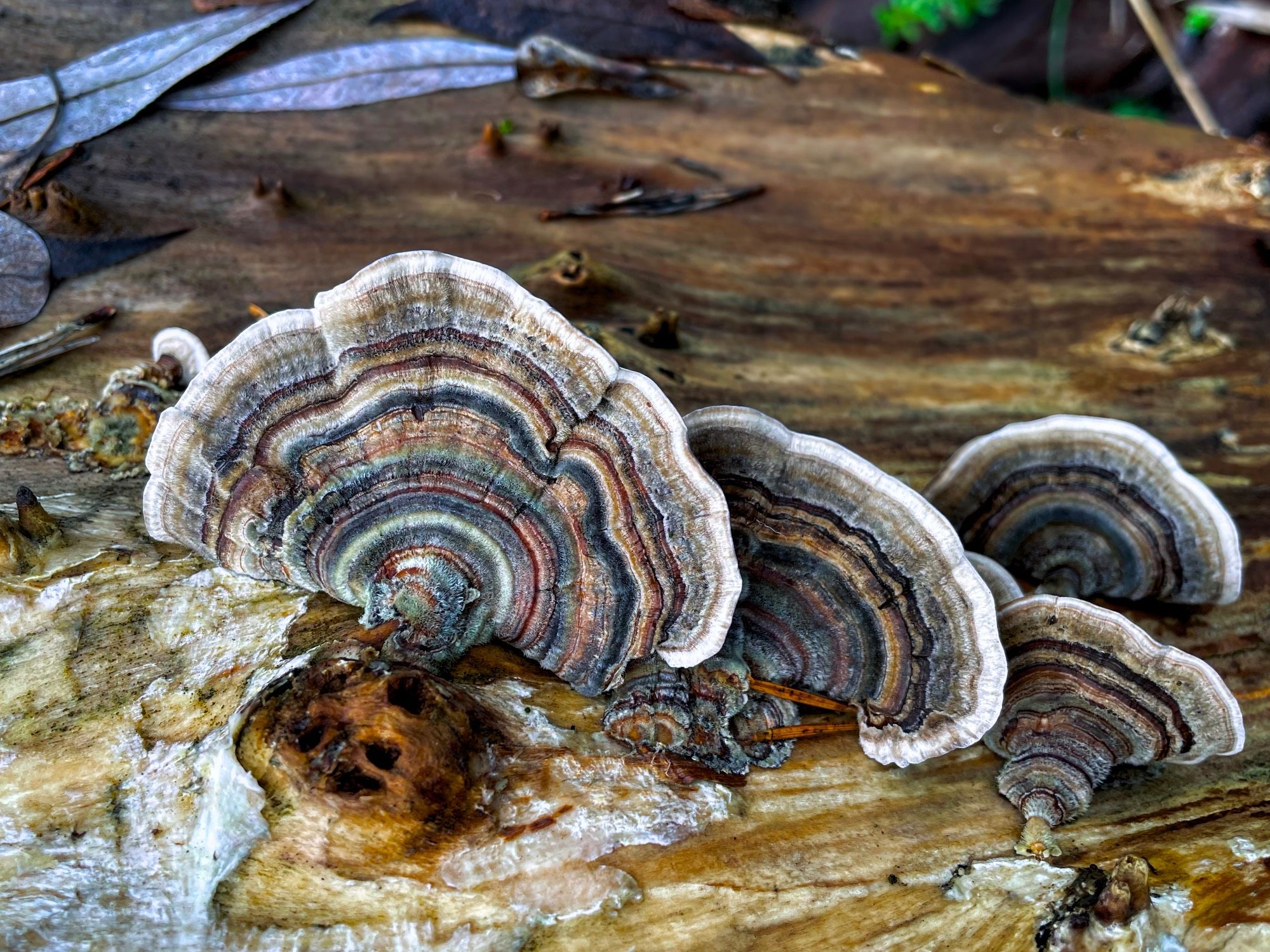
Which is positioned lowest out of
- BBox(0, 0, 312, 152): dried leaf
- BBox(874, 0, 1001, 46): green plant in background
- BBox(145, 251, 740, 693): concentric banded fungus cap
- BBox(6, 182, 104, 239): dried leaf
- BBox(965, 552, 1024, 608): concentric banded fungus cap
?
BBox(965, 552, 1024, 608): concentric banded fungus cap

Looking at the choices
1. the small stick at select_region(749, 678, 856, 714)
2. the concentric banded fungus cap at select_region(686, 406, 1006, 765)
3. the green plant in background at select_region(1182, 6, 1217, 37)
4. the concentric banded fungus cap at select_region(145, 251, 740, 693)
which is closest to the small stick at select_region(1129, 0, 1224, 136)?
the green plant in background at select_region(1182, 6, 1217, 37)

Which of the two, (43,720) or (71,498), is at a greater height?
(71,498)

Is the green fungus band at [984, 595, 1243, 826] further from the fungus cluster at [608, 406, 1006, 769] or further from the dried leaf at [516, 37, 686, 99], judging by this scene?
the dried leaf at [516, 37, 686, 99]

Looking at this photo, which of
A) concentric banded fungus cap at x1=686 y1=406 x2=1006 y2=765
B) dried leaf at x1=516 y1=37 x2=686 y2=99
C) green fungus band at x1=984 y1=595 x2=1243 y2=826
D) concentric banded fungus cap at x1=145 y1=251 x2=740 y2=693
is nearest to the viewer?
concentric banded fungus cap at x1=145 y1=251 x2=740 y2=693

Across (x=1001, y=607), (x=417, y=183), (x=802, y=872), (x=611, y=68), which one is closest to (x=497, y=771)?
(x=802, y=872)

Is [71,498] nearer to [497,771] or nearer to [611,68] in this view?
[497,771]

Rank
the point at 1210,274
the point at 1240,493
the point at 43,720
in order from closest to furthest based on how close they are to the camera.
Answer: the point at 43,720 < the point at 1240,493 < the point at 1210,274

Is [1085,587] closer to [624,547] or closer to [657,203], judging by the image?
[624,547]
